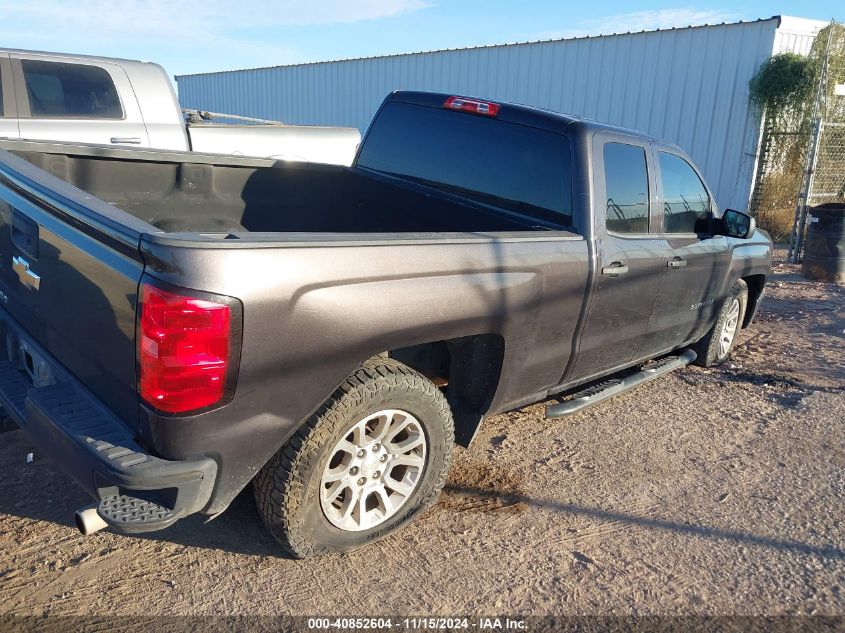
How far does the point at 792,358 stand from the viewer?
6.20 metres

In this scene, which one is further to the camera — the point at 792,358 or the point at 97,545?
the point at 792,358

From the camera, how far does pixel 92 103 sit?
21.0 feet

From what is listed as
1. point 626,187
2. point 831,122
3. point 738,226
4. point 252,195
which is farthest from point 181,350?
point 831,122

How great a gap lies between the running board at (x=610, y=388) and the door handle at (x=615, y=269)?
78cm

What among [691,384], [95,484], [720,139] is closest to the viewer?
[95,484]

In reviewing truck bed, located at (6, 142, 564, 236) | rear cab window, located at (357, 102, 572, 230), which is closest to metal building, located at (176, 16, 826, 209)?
rear cab window, located at (357, 102, 572, 230)

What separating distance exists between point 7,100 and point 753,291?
6.71 meters

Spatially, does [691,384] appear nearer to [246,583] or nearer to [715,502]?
[715,502]

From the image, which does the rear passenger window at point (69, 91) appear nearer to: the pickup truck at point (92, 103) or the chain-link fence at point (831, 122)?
the pickup truck at point (92, 103)

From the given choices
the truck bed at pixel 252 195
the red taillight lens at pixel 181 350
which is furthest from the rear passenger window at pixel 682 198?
the red taillight lens at pixel 181 350

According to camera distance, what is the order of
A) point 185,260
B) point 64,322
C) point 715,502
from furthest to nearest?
1. point 715,502
2. point 64,322
3. point 185,260

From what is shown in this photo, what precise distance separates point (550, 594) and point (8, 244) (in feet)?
9.12

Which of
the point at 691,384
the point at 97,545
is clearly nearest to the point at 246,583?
the point at 97,545

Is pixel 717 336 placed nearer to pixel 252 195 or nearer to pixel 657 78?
pixel 252 195
